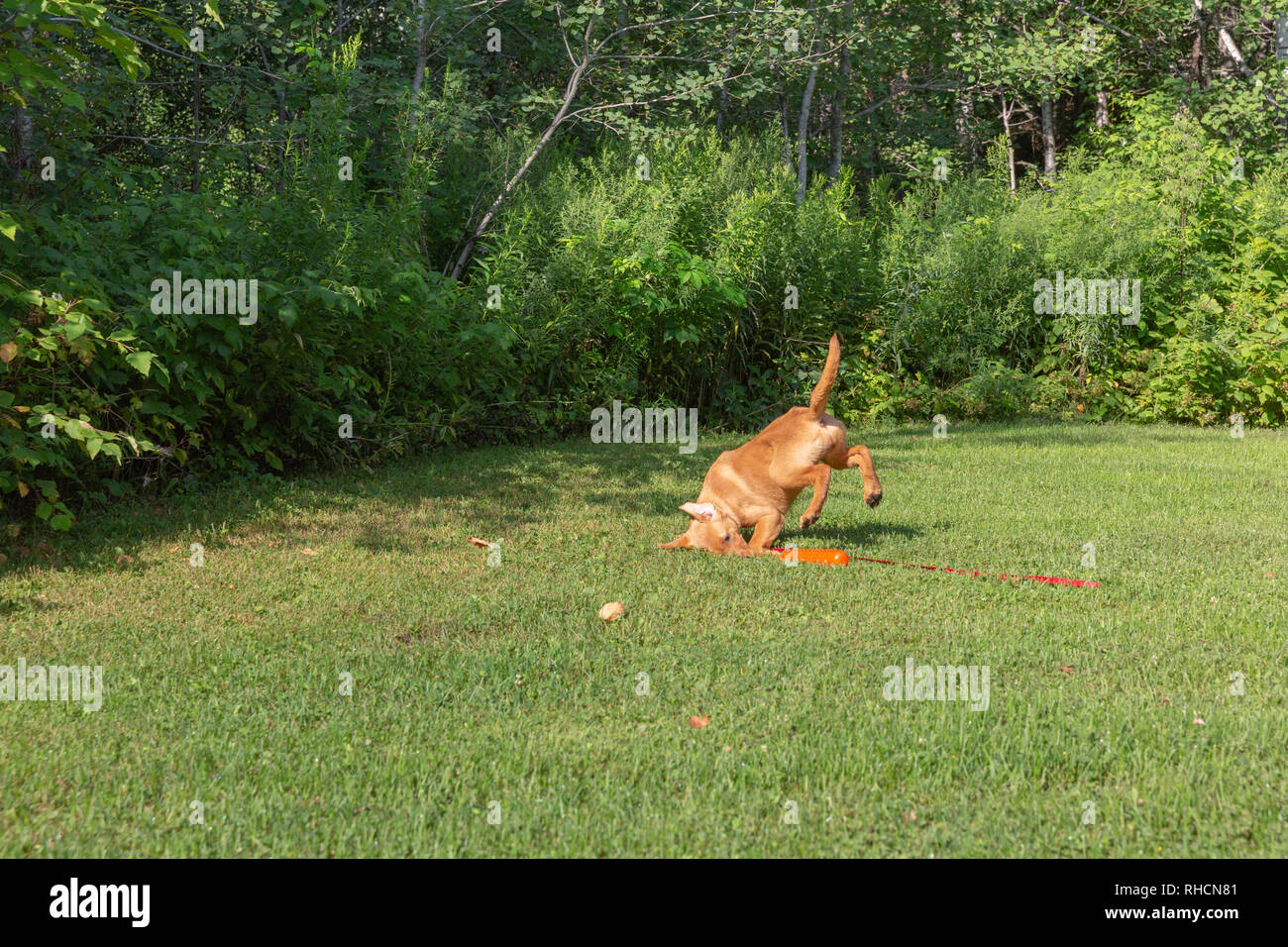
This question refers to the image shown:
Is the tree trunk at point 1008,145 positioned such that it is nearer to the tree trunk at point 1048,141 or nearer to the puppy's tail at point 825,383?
the tree trunk at point 1048,141

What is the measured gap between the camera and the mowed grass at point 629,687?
2920 mm

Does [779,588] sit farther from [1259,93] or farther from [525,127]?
[1259,93]

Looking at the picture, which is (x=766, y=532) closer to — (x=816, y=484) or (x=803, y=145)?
(x=816, y=484)

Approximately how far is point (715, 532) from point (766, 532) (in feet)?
0.91

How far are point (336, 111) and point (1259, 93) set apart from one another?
13.8 metres

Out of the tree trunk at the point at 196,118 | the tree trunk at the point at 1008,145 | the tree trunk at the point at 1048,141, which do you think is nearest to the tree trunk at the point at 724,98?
the tree trunk at the point at 1008,145

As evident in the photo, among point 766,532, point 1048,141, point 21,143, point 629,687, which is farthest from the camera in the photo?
point 1048,141

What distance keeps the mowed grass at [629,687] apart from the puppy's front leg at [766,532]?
271 millimetres

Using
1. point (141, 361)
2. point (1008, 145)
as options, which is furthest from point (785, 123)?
point (141, 361)

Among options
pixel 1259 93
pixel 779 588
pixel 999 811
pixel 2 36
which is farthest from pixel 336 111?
pixel 1259 93

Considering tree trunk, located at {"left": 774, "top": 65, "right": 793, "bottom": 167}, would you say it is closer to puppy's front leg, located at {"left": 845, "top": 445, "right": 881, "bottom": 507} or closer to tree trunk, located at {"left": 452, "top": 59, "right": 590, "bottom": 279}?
tree trunk, located at {"left": 452, "top": 59, "right": 590, "bottom": 279}

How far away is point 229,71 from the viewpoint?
10227mm

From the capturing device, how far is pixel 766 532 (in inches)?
226

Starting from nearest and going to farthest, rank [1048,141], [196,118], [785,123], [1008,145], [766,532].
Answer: [766,532] < [196,118] < [785,123] < [1008,145] < [1048,141]
